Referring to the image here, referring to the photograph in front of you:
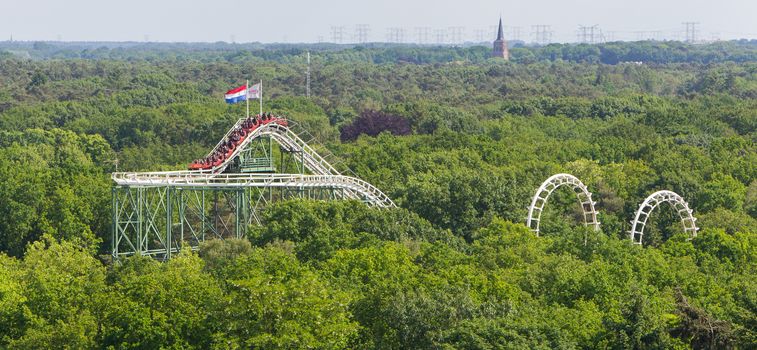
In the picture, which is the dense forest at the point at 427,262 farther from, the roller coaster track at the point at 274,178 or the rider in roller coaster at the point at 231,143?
the rider in roller coaster at the point at 231,143

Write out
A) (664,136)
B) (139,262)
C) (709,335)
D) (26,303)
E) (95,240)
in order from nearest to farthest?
(709,335) < (26,303) < (139,262) < (95,240) < (664,136)

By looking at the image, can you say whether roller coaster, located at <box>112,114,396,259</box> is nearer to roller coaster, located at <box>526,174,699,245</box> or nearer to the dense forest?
the dense forest

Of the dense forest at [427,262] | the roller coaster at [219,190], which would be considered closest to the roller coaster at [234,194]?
the roller coaster at [219,190]

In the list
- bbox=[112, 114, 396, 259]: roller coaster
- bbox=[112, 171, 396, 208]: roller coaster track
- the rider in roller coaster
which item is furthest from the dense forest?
the rider in roller coaster

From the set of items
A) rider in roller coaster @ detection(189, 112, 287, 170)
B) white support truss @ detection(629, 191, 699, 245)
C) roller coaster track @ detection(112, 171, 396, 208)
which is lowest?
white support truss @ detection(629, 191, 699, 245)

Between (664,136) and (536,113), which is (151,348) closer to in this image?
(664,136)

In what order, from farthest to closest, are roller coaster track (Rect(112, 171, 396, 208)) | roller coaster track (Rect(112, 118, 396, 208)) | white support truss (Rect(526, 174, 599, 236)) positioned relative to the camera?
roller coaster track (Rect(112, 118, 396, 208))
roller coaster track (Rect(112, 171, 396, 208))
white support truss (Rect(526, 174, 599, 236))

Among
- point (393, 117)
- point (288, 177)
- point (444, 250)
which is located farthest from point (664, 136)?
point (444, 250)

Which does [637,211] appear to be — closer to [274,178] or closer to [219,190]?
[274,178]
